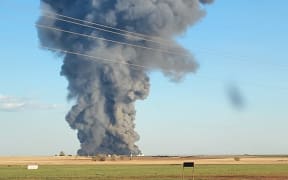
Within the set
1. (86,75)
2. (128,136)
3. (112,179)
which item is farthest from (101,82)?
(112,179)

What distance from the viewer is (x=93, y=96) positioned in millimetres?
140125

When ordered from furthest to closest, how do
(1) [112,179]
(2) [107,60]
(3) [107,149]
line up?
(3) [107,149] < (2) [107,60] < (1) [112,179]

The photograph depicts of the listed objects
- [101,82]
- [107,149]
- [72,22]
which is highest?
[72,22]

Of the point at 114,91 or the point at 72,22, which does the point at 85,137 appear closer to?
the point at 114,91

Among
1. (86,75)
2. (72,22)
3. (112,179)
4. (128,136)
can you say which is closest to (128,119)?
(128,136)

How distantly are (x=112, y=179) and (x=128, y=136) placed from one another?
94817 mm

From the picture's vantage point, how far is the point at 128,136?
146 m

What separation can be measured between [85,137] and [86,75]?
1666cm

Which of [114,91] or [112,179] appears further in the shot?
[114,91]

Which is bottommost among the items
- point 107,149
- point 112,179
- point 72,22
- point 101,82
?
point 112,179

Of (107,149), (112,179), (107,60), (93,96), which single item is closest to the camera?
(112,179)

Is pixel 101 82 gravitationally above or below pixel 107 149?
above

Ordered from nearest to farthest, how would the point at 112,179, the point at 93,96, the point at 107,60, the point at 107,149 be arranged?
the point at 112,179
the point at 107,60
the point at 93,96
the point at 107,149

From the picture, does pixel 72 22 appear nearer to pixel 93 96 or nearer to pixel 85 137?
pixel 93 96
